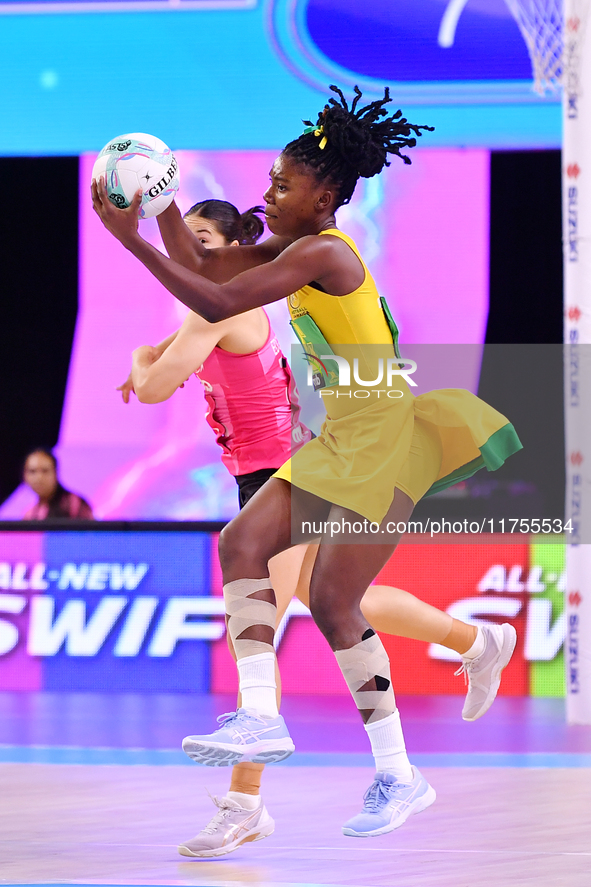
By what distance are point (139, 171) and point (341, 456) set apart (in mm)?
837

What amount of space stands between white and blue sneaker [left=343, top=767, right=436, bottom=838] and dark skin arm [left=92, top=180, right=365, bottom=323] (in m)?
1.23

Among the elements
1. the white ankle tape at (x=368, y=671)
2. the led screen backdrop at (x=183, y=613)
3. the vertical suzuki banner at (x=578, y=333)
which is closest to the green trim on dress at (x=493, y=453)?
the white ankle tape at (x=368, y=671)

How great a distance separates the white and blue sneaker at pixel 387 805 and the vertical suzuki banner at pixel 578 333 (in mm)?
2399

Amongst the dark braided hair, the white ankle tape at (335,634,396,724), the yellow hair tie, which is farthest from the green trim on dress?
the yellow hair tie

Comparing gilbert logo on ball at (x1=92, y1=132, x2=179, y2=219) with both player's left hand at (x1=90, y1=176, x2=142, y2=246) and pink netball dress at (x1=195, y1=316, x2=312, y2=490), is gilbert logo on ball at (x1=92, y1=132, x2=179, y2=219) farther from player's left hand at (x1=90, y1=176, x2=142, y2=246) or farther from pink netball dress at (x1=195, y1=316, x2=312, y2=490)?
pink netball dress at (x1=195, y1=316, x2=312, y2=490)

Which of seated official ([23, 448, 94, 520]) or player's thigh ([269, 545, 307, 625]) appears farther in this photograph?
seated official ([23, 448, 94, 520])

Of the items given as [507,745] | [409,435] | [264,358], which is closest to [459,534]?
[507,745]

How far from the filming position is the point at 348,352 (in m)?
2.81

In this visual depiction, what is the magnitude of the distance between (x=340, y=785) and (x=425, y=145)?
491 cm

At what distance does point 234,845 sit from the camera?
3.02 m

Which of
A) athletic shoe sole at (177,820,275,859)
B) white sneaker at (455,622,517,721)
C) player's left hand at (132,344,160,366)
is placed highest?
player's left hand at (132,344,160,366)

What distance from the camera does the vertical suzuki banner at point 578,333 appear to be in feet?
16.8

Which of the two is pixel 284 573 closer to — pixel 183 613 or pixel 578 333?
pixel 183 613

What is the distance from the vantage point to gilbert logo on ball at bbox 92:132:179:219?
102 inches
